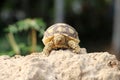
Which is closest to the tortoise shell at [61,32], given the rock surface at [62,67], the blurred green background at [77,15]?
the rock surface at [62,67]

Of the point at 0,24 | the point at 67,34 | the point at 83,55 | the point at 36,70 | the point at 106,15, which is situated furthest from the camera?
the point at 106,15

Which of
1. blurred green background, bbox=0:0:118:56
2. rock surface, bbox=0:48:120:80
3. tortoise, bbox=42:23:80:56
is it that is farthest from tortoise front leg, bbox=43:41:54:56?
blurred green background, bbox=0:0:118:56

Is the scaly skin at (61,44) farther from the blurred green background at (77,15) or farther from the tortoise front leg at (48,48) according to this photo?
the blurred green background at (77,15)

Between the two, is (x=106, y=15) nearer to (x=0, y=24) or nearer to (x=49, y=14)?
(x=49, y=14)

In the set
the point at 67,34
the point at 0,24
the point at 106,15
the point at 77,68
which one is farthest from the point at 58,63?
the point at 106,15

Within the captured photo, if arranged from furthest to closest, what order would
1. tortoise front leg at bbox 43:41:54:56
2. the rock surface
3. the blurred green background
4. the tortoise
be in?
the blurred green background → the tortoise → tortoise front leg at bbox 43:41:54:56 → the rock surface

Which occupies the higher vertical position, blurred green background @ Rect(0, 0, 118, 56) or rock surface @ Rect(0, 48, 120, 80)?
rock surface @ Rect(0, 48, 120, 80)

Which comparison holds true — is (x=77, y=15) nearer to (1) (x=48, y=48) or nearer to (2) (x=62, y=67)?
(1) (x=48, y=48)

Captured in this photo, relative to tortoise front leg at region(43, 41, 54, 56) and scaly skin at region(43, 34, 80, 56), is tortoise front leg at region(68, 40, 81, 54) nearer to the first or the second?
scaly skin at region(43, 34, 80, 56)
